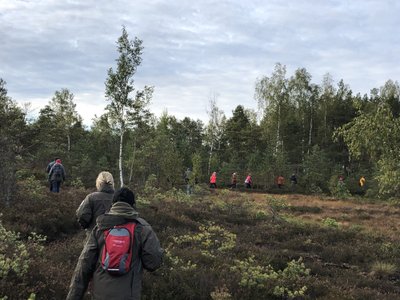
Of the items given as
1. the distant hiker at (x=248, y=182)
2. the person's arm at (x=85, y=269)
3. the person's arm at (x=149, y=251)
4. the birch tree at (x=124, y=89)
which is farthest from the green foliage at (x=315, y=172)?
the person's arm at (x=85, y=269)

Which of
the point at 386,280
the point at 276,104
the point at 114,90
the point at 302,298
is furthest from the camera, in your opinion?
the point at 276,104

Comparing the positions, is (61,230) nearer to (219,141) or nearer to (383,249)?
(383,249)

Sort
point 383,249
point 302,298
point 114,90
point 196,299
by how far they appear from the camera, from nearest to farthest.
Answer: point 196,299, point 302,298, point 383,249, point 114,90

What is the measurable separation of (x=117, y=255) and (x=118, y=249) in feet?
0.18

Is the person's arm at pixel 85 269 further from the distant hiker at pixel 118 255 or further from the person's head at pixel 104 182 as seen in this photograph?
the person's head at pixel 104 182

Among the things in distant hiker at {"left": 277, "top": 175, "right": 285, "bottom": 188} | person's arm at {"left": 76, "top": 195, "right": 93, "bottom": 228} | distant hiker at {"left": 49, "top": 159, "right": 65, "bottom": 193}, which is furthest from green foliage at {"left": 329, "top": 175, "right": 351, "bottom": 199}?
person's arm at {"left": 76, "top": 195, "right": 93, "bottom": 228}

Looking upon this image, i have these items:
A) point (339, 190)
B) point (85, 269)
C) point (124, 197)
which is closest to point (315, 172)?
point (339, 190)

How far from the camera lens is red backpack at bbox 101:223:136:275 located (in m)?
3.75

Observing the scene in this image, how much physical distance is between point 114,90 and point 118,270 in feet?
89.3

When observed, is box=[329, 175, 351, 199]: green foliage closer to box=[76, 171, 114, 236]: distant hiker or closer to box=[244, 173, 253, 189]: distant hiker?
box=[244, 173, 253, 189]: distant hiker

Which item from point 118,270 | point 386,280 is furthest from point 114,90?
point 118,270

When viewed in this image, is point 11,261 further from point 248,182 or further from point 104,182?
point 248,182

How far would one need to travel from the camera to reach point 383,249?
12320 millimetres

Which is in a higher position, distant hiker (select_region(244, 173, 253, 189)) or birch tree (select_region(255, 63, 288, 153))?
birch tree (select_region(255, 63, 288, 153))
